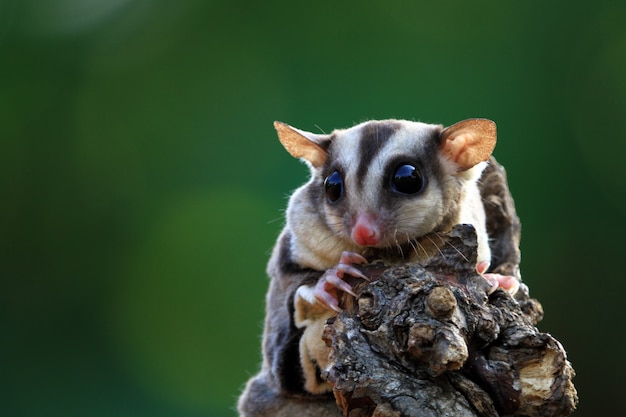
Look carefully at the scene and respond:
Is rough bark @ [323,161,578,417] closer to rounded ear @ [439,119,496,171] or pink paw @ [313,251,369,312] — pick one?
pink paw @ [313,251,369,312]

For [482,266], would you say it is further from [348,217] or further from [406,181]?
[348,217]

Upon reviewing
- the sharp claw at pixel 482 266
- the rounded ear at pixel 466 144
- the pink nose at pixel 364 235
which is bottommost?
the sharp claw at pixel 482 266

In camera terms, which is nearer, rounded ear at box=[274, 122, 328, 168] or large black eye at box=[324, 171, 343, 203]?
large black eye at box=[324, 171, 343, 203]

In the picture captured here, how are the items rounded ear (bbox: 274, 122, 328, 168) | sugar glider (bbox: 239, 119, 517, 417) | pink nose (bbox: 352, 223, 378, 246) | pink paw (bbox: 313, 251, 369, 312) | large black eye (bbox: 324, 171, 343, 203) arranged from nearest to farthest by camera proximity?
1. pink paw (bbox: 313, 251, 369, 312)
2. pink nose (bbox: 352, 223, 378, 246)
3. sugar glider (bbox: 239, 119, 517, 417)
4. large black eye (bbox: 324, 171, 343, 203)
5. rounded ear (bbox: 274, 122, 328, 168)

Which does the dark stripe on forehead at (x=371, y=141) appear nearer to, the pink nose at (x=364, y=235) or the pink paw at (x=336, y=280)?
the pink nose at (x=364, y=235)

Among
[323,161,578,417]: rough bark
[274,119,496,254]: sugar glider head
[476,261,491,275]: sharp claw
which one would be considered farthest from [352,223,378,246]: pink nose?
[476,261,491,275]: sharp claw

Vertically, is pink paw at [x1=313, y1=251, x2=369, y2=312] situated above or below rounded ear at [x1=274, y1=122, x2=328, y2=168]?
below

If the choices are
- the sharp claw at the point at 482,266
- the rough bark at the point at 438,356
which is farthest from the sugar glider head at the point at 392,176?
the rough bark at the point at 438,356

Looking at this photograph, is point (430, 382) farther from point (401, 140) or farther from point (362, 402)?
point (401, 140)
